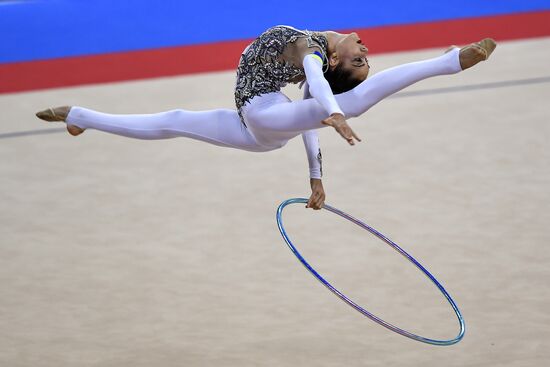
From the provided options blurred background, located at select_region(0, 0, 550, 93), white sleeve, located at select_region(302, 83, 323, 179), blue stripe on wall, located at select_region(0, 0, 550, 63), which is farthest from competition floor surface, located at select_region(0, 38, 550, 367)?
blue stripe on wall, located at select_region(0, 0, 550, 63)

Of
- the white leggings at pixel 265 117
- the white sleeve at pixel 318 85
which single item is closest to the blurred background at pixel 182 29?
the white leggings at pixel 265 117

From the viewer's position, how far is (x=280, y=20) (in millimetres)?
8352

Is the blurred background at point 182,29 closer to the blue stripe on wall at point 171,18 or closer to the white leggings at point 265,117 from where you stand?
the blue stripe on wall at point 171,18

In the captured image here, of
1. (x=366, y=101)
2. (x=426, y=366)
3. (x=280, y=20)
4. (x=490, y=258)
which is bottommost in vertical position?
(x=426, y=366)

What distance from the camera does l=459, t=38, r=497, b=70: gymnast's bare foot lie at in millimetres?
3506

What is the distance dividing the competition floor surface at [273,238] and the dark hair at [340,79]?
4.20ft

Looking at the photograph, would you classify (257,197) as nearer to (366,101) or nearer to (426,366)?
(426,366)

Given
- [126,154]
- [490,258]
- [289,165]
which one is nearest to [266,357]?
[490,258]

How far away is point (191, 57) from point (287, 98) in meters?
4.21

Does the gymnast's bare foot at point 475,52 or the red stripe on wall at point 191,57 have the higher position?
the red stripe on wall at point 191,57

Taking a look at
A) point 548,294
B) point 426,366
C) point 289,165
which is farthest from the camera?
point 289,165

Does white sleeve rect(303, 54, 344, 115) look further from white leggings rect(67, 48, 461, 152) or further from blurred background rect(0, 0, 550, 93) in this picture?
blurred background rect(0, 0, 550, 93)

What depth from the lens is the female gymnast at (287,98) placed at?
3.60m

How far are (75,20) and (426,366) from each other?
17.5 feet
